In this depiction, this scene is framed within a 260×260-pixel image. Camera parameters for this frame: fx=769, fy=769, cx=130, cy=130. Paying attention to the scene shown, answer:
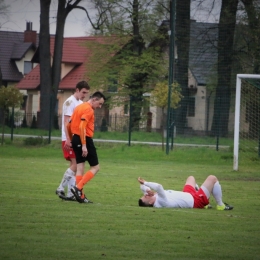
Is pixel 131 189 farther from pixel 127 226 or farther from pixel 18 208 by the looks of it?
pixel 127 226

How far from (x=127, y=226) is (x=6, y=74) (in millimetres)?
68231

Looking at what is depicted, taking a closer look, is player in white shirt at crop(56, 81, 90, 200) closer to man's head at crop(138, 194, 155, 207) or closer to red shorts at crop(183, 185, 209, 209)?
man's head at crop(138, 194, 155, 207)

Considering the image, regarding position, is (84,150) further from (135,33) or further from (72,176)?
(135,33)

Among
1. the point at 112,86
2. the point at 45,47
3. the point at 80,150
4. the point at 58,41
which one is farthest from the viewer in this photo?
the point at 58,41

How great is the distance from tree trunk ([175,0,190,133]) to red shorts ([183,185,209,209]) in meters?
18.3

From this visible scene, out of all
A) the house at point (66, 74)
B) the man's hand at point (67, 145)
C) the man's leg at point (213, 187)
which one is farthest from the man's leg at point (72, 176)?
the house at point (66, 74)

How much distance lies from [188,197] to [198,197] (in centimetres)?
18

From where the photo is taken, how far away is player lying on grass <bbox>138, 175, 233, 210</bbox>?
473 inches

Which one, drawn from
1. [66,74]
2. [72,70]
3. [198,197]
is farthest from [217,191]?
[72,70]

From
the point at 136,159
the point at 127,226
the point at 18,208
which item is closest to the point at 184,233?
the point at 127,226

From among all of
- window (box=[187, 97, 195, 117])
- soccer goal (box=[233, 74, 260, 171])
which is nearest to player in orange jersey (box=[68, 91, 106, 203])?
soccer goal (box=[233, 74, 260, 171])

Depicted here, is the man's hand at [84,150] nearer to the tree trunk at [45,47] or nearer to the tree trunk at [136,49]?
the tree trunk at [45,47]

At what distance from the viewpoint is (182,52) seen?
3122cm

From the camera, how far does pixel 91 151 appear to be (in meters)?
12.9
